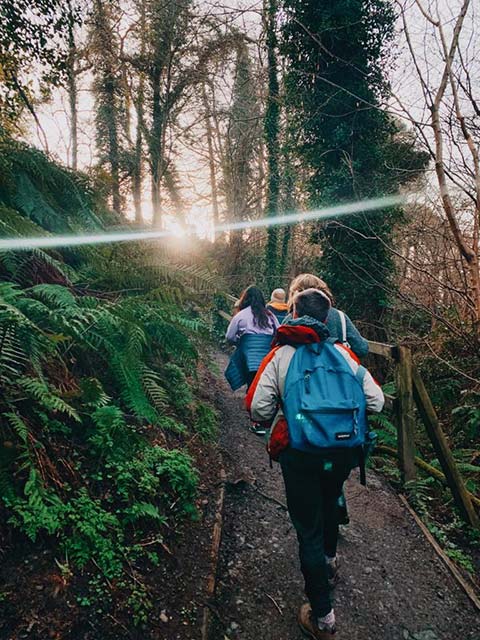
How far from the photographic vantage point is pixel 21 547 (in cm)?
184

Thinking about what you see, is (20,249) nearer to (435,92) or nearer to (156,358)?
(156,358)

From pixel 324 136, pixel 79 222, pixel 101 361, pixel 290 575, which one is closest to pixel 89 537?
pixel 290 575

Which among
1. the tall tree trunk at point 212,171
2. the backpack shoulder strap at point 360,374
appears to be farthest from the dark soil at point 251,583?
the tall tree trunk at point 212,171

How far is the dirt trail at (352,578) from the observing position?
7.57 feet

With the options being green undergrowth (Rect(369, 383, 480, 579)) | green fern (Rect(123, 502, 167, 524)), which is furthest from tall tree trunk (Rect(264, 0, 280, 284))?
green fern (Rect(123, 502, 167, 524))

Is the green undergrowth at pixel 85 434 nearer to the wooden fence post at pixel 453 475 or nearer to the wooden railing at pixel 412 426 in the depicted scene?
the wooden railing at pixel 412 426

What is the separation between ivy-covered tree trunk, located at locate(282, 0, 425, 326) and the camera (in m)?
8.45

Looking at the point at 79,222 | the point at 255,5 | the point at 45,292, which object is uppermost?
the point at 255,5

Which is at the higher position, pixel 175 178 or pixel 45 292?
pixel 175 178

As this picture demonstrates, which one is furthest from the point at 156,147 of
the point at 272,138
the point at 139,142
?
the point at 272,138

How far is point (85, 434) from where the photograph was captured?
2.52 metres

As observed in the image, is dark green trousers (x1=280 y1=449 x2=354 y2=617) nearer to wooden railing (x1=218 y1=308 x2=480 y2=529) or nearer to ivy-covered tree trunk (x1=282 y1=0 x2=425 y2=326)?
wooden railing (x1=218 y1=308 x2=480 y2=529)

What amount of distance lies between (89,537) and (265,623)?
3.98 ft

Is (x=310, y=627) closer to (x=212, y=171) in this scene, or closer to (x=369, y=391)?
(x=369, y=391)
